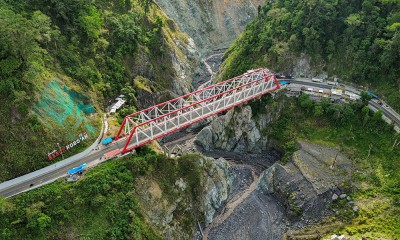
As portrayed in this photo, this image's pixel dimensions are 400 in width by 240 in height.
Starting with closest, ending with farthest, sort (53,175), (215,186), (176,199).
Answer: (53,175)
(176,199)
(215,186)

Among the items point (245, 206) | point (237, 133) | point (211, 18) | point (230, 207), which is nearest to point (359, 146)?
point (237, 133)

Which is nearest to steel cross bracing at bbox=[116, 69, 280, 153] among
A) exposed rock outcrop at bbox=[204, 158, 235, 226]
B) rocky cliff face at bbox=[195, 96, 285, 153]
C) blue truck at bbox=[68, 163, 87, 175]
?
rocky cliff face at bbox=[195, 96, 285, 153]

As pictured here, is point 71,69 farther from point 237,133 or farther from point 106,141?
point 237,133

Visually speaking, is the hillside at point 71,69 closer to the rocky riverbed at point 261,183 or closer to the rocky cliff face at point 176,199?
the rocky cliff face at point 176,199

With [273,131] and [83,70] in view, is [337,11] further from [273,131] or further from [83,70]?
[83,70]

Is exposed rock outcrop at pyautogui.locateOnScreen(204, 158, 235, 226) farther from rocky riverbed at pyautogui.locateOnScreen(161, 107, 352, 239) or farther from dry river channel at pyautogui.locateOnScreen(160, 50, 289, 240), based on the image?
dry river channel at pyautogui.locateOnScreen(160, 50, 289, 240)
